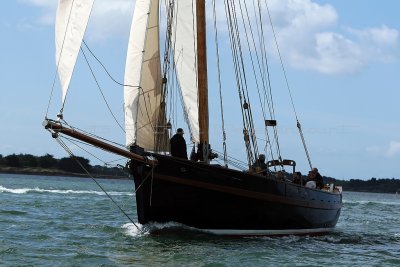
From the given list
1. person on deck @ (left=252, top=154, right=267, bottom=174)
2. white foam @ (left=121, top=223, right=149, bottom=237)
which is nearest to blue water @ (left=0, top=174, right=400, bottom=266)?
white foam @ (left=121, top=223, right=149, bottom=237)

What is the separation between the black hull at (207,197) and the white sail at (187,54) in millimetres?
3143

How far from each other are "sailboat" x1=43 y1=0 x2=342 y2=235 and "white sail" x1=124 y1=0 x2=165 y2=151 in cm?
3

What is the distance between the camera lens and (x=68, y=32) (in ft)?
74.4

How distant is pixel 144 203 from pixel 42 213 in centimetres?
1519

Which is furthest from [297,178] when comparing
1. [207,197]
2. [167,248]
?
[167,248]

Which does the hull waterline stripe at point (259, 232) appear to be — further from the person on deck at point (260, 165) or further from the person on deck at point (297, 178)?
the person on deck at point (260, 165)

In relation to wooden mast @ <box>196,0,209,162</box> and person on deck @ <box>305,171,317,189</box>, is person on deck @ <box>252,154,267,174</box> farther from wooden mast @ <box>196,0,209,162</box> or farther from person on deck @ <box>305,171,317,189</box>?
person on deck @ <box>305,171,317,189</box>

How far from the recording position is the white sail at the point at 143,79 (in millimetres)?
27156

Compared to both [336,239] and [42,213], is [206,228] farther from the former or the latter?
[42,213]

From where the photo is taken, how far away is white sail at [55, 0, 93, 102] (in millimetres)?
22169

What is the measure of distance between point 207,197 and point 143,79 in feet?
15.4

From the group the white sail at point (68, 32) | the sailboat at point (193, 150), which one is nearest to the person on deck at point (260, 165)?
the sailboat at point (193, 150)

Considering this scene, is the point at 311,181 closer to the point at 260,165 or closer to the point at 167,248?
the point at 260,165

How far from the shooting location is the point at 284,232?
28.8 meters
